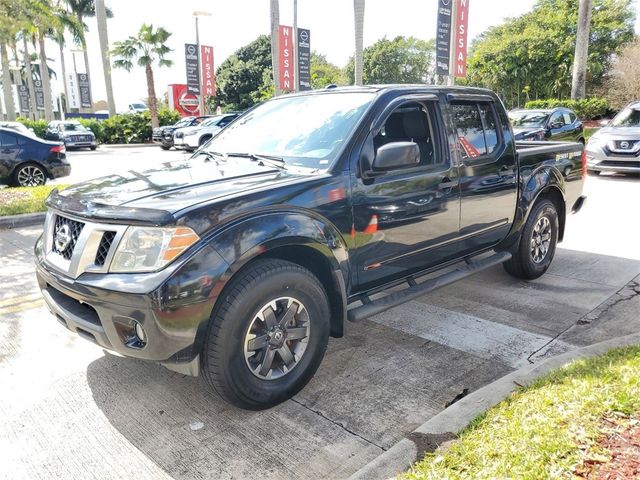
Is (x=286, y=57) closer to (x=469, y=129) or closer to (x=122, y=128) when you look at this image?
(x=122, y=128)

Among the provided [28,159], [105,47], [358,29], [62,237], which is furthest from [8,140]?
[105,47]

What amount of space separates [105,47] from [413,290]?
108 ft

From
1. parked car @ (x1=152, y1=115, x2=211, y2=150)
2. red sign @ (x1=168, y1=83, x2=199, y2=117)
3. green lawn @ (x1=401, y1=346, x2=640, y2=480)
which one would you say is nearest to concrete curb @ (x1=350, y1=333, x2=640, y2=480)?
green lawn @ (x1=401, y1=346, x2=640, y2=480)

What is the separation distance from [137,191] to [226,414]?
142 cm

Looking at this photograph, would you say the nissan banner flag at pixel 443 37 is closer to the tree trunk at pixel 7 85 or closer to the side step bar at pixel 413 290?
the tree trunk at pixel 7 85

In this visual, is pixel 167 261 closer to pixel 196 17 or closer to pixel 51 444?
pixel 51 444

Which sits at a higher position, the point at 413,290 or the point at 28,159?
the point at 28,159

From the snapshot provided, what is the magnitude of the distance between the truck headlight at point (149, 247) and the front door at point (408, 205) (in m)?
1.22

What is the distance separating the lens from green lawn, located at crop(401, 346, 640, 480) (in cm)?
240

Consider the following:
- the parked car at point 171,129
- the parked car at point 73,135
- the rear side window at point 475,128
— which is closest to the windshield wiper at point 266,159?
the rear side window at point 475,128

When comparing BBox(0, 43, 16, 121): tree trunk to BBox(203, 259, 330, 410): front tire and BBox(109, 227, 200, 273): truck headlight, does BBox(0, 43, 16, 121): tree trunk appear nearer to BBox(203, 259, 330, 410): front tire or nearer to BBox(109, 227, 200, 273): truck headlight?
BBox(109, 227, 200, 273): truck headlight

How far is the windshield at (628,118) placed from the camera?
13242 mm

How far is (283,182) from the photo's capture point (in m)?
3.25

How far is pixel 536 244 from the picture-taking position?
18.0 ft
